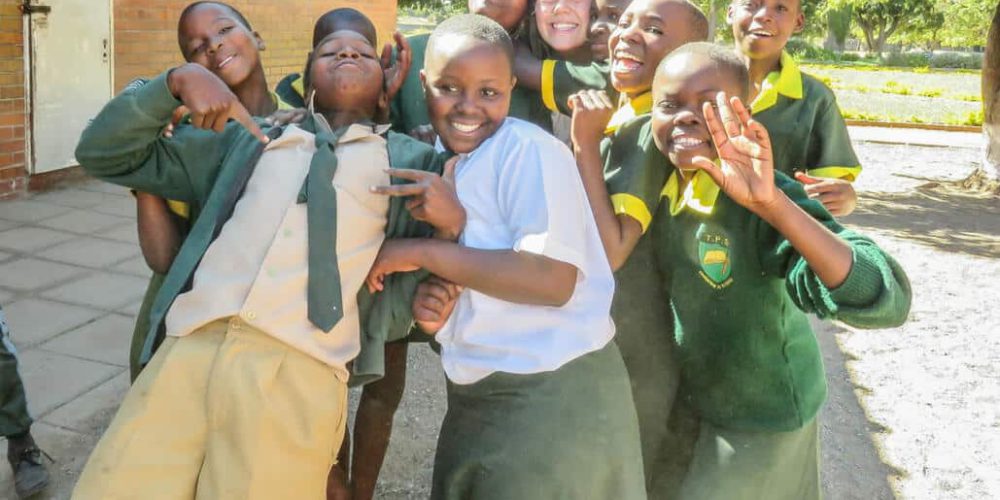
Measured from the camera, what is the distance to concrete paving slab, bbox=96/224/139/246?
236 inches

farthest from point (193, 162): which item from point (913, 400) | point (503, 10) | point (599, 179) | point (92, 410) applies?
point (913, 400)

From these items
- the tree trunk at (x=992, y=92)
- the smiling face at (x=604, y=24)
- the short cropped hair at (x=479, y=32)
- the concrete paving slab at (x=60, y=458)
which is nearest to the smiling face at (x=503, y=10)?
the smiling face at (x=604, y=24)

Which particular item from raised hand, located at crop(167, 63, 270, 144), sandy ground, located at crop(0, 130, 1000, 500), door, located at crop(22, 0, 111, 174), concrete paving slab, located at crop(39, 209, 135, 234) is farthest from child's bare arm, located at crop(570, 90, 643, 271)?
door, located at crop(22, 0, 111, 174)

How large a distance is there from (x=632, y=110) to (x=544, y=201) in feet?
2.23

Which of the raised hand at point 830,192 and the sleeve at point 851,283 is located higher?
the raised hand at point 830,192

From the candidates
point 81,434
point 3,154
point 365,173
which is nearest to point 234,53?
point 365,173

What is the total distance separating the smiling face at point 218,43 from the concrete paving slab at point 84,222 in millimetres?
4027

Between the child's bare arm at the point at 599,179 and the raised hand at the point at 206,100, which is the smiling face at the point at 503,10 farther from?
the raised hand at the point at 206,100

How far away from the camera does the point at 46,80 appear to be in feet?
22.7

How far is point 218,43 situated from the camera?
244 centimetres

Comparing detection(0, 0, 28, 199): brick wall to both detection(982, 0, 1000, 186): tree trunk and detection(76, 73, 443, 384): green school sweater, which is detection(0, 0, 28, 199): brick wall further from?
detection(982, 0, 1000, 186): tree trunk

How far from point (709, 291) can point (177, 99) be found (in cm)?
121

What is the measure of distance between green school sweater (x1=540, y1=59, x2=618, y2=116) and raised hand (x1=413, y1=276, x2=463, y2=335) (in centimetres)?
84

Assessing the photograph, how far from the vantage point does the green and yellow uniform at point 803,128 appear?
276 centimetres
